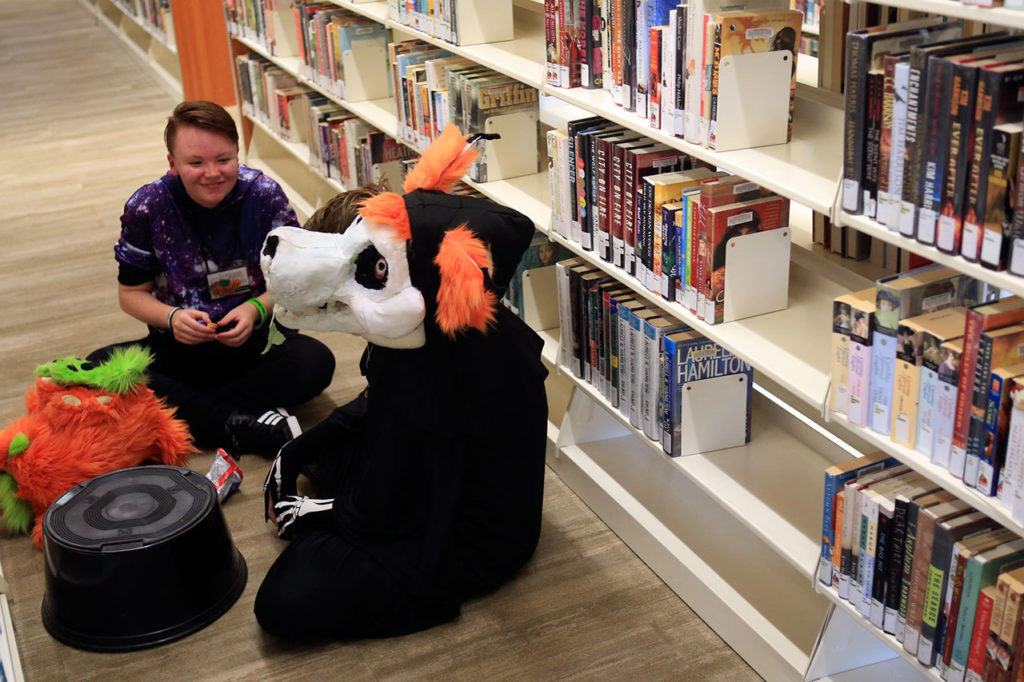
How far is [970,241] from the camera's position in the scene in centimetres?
169

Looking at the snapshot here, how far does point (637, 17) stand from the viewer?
248cm

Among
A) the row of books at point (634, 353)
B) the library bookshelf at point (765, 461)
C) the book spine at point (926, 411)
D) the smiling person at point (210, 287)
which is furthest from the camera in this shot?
the smiling person at point (210, 287)

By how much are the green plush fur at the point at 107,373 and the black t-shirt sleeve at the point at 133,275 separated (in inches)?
10.0

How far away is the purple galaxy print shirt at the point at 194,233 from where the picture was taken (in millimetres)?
3158

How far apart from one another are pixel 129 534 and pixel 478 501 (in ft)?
2.43

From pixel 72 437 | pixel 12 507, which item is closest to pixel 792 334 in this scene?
pixel 72 437

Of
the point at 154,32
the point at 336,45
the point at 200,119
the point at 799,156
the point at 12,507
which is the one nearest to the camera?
the point at 799,156

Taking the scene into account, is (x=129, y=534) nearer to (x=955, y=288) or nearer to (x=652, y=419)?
(x=652, y=419)

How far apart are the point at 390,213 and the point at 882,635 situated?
1.19m

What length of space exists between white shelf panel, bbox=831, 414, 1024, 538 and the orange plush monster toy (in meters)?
1.84

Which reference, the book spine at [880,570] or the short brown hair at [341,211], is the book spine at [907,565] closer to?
the book spine at [880,570]

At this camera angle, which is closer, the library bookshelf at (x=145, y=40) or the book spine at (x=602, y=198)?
the book spine at (x=602, y=198)

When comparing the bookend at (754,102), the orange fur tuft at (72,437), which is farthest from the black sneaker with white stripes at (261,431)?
the bookend at (754,102)

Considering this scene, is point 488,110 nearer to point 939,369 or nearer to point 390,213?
point 390,213
